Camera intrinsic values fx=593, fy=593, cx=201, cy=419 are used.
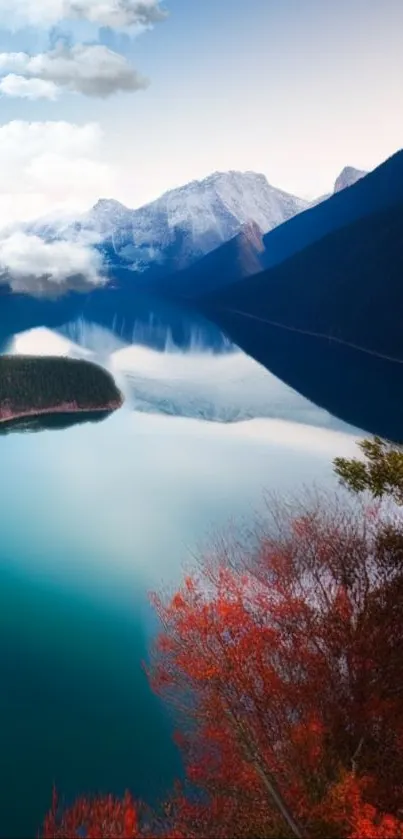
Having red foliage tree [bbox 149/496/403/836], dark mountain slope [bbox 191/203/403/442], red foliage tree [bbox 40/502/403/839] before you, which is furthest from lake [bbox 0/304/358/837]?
dark mountain slope [bbox 191/203/403/442]

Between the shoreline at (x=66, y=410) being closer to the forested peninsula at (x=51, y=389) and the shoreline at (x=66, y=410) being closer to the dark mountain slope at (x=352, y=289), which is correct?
the forested peninsula at (x=51, y=389)

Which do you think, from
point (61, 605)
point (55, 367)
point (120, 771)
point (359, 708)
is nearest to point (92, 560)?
point (61, 605)

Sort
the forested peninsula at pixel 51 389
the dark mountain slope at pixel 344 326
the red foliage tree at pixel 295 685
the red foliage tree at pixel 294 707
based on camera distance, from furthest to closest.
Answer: the dark mountain slope at pixel 344 326 < the forested peninsula at pixel 51 389 < the red foliage tree at pixel 295 685 < the red foliage tree at pixel 294 707

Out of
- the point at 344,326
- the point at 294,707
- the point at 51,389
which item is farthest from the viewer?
the point at 344,326

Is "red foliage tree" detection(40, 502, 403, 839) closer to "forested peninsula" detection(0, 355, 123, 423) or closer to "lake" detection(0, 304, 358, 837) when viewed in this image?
"lake" detection(0, 304, 358, 837)

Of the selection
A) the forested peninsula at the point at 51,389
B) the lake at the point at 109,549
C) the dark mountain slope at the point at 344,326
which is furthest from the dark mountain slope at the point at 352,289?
the forested peninsula at the point at 51,389

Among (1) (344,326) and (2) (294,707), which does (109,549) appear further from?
(1) (344,326)

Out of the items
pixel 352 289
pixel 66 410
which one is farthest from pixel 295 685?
pixel 352 289
